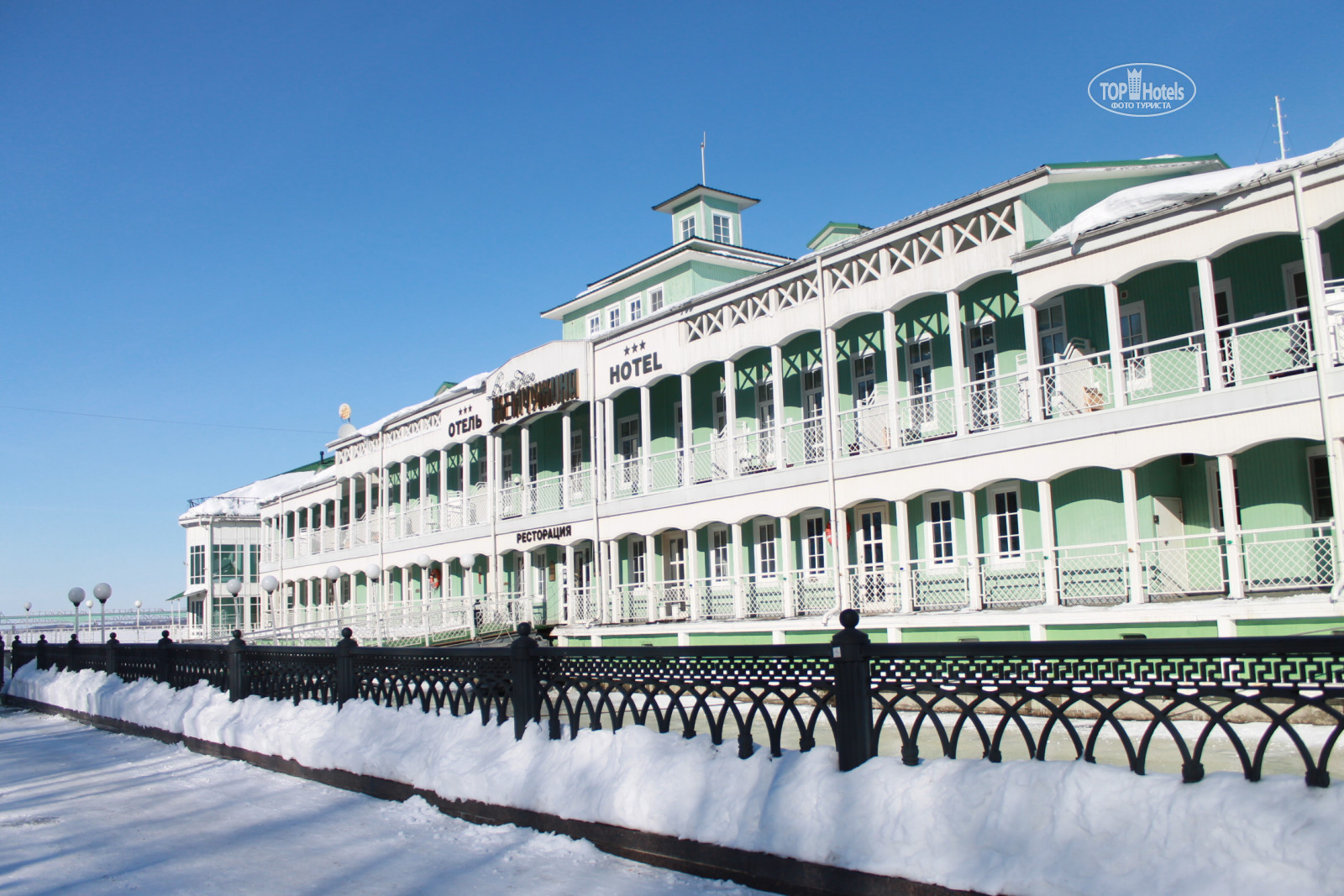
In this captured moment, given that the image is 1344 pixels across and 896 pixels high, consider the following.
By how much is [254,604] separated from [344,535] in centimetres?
1554

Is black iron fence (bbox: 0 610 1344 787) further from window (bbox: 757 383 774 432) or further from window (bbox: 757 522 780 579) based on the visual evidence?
window (bbox: 757 383 774 432)

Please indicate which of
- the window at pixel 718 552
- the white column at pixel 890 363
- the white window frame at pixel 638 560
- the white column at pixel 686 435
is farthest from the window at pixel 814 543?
the white window frame at pixel 638 560

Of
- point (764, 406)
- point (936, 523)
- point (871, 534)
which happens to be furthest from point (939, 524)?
point (764, 406)

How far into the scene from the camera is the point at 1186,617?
45.1 ft

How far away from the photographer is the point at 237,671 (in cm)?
1250

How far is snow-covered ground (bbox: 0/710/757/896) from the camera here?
6.23m

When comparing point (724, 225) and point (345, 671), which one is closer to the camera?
point (345, 671)

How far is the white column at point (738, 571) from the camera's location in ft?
69.0

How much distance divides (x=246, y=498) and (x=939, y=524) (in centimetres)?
4491

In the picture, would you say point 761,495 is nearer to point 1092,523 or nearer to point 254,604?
point 1092,523

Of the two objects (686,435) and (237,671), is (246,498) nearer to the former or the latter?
(686,435)

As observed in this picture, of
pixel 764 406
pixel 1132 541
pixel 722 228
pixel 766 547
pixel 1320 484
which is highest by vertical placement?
pixel 722 228

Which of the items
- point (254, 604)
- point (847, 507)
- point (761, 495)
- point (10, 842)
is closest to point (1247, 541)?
point (847, 507)

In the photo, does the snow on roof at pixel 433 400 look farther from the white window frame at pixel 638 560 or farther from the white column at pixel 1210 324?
the white column at pixel 1210 324
